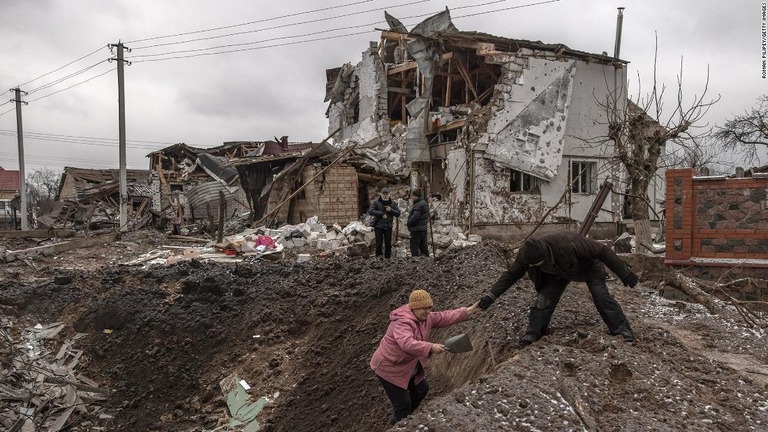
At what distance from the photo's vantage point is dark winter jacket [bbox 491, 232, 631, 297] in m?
4.96

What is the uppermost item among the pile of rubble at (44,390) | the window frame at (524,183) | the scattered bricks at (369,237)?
the window frame at (524,183)

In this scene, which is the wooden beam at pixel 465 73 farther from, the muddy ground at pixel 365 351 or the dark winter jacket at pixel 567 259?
the dark winter jacket at pixel 567 259

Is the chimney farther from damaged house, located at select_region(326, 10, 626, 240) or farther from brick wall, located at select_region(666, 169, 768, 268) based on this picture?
brick wall, located at select_region(666, 169, 768, 268)

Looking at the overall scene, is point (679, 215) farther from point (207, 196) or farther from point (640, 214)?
point (207, 196)

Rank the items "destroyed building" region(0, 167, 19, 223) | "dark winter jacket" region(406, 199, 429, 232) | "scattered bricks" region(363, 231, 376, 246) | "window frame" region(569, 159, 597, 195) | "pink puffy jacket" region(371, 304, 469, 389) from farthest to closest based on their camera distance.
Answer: "destroyed building" region(0, 167, 19, 223) → "window frame" region(569, 159, 597, 195) → "scattered bricks" region(363, 231, 376, 246) → "dark winter jacket" region(406, 199, 429, 232) → "pink puffy jacket" region(371, 304, 469, 389)

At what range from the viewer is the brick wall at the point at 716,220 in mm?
9250

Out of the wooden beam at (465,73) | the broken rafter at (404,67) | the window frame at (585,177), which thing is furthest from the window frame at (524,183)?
the broken rafter at (404,67)

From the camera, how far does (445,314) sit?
462 cm

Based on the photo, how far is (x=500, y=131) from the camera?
1716 cm

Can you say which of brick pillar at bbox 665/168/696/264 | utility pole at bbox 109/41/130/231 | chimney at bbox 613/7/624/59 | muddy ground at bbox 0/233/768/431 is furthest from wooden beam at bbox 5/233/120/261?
chimney at bbox 613/7/624/59

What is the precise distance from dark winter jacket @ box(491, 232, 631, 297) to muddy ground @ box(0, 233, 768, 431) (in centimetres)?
55

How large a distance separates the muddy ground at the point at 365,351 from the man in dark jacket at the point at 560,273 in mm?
179

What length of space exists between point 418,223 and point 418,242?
0.42m

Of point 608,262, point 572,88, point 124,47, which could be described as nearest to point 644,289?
point 608,262
